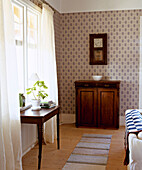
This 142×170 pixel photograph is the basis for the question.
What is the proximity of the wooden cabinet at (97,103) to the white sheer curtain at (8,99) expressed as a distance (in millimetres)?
2769

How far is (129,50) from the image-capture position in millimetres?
6215

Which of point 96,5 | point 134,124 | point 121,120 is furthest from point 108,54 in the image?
point 134,124

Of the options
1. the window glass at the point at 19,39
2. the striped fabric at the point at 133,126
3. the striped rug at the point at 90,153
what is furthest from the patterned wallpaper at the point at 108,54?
the striped fabric at the point at 133,126

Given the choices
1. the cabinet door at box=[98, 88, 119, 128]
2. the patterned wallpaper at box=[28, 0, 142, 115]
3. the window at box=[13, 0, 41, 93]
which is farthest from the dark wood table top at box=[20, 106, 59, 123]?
the patterned wallpaper at box=[28, 0, 142, 115]

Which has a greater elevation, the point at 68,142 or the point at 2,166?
the point at 2,166

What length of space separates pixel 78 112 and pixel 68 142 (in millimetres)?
1251

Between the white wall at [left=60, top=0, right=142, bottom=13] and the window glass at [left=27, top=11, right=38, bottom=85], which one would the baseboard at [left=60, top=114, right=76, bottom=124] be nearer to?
the window glass at [left=27, top=11, right=38, bottom=85]

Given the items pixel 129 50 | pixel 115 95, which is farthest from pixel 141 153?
pixel 129 50

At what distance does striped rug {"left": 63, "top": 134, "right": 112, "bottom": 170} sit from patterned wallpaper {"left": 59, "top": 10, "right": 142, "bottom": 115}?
148 cm

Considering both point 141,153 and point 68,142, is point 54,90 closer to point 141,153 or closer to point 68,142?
point 68,142

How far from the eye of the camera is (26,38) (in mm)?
4484

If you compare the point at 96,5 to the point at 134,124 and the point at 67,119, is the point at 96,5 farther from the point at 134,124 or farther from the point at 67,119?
the point at 134,124

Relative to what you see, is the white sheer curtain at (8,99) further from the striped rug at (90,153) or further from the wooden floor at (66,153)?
the striped rug at (90,153)

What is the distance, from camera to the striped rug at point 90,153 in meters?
3.74
